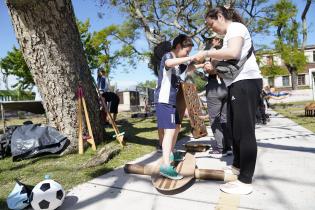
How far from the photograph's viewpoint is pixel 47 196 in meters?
2.79

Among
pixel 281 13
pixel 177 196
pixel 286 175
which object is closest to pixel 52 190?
pixel 177 196

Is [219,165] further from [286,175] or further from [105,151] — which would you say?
[105,151]

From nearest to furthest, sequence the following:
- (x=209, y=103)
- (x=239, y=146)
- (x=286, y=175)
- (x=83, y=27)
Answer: (x=239, y=146) < (x=286, y=175) < (x=209, y=103) < (x=83, y=27)

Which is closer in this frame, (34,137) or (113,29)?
(34,137)

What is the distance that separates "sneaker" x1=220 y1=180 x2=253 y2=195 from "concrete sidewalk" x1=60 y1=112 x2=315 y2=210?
48mm

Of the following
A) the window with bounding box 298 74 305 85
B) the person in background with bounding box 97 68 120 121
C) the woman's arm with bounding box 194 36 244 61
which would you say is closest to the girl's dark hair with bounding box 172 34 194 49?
the woman's arm with bounding box 194 36 244 61

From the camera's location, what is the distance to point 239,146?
10.3 feet

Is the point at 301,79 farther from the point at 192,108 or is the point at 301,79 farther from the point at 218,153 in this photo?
the point at 192,108

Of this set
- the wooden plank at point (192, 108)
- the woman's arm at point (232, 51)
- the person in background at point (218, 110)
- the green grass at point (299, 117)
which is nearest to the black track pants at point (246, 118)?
the woman's arm at point (232, 51)

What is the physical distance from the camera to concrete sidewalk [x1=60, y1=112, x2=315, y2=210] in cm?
285

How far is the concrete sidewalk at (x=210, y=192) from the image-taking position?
2852 mm

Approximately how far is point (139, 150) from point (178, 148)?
Result: 2.37 feet

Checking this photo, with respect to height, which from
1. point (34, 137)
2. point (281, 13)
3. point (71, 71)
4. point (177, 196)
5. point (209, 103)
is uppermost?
point (281, 13)

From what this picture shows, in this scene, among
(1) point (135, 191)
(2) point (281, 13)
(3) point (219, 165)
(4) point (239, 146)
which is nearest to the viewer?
(4) point (239, 146)
